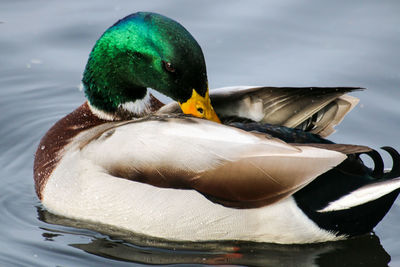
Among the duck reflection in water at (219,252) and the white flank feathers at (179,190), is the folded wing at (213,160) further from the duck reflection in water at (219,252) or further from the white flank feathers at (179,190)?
the duck reflection in water at (219,252)

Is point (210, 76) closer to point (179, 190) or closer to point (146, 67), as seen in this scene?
point (146, 67)

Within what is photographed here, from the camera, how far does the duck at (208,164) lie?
5141 mm

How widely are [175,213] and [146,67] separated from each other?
3.49 feet

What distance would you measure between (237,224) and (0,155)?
8.05 feet

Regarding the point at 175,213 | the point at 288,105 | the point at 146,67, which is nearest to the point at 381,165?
the point at 288,105

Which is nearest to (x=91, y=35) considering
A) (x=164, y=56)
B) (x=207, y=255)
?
(x=164, y=56)

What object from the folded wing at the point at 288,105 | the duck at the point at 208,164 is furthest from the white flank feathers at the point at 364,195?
the folded wing at the point at 288,105

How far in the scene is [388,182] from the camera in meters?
5.10

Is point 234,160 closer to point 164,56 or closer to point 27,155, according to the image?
point 164,56

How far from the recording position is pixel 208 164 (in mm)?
5176

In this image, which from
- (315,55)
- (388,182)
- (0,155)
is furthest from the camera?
(315,55)

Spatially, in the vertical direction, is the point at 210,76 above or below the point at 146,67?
below

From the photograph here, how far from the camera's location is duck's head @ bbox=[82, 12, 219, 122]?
5477 millimetres

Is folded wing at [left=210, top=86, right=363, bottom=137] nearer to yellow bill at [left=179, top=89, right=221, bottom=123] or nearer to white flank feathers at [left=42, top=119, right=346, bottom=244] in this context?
yellow bill at [left=179, top=89, right=221, bottom=123]
